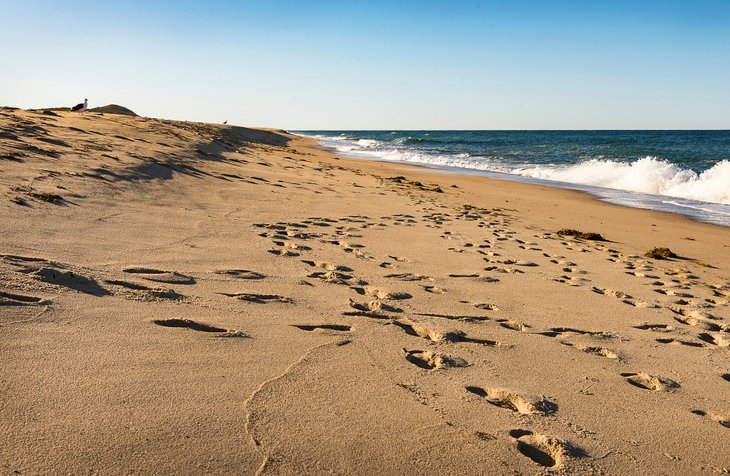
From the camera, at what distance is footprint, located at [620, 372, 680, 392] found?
3.01 m

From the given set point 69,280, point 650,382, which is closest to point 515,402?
point 650,382

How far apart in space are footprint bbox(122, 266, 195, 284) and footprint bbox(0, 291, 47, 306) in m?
0.83

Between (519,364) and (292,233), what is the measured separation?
11.2ft

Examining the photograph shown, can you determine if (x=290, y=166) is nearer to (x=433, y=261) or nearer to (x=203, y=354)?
(x=433, y=261)

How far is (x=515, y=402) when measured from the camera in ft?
8.71

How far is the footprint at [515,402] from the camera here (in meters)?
2.59

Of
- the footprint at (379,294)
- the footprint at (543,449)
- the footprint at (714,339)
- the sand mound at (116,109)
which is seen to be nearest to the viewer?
the footprint at (543,449)

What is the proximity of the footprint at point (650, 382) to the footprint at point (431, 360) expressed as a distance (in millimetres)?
917

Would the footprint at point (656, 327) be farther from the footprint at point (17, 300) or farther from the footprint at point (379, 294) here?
the footprint at point (17, 300)

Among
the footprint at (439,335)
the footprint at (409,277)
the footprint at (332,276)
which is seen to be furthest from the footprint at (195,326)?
the footprint at (409,277)

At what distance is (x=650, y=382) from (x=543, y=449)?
1159 millimetres

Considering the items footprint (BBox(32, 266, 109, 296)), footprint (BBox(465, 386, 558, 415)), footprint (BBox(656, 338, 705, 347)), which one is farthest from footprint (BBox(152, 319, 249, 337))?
footprint (BBox(656, 338, 705, 347))

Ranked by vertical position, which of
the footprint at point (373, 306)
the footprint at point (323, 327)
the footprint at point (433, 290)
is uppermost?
the footprint at point (323, 327)

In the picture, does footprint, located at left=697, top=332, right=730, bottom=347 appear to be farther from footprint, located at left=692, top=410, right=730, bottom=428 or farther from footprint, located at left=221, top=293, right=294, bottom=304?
footprint, located at left=221, top=293, right=294, bottom=304
